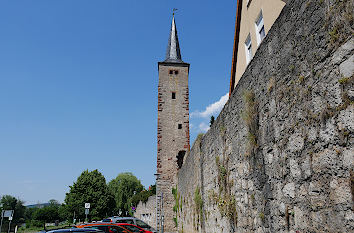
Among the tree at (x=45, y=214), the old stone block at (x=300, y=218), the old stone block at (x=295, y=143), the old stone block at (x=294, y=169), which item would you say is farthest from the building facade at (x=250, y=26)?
the tree at (x=45, y=214)

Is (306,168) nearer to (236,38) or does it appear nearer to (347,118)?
(347,118)

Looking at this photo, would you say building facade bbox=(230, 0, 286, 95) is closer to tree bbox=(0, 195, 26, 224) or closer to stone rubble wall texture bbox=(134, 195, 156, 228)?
stone rubble wall texture bbox=(134, 195, 156, 228)

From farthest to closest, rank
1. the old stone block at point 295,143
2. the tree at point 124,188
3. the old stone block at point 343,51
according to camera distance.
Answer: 1. the tree at point 124,188
2. the old stone block at point 295,143
3. the old stone block at point 343,51

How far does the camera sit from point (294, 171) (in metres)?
3.53

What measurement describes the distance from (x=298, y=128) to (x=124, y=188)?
202 feet

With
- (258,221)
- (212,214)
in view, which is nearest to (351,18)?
(258,221)

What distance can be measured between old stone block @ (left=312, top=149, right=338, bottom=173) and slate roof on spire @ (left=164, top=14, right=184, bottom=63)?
87.7 feet

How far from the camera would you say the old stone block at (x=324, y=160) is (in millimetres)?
2845

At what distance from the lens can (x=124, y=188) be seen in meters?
61.5

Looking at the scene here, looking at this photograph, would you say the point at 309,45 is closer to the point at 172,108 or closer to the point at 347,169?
the point at 347,169

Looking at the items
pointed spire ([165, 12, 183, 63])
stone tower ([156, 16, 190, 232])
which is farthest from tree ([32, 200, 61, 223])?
pointed spire ([165, 12, 183, 63])

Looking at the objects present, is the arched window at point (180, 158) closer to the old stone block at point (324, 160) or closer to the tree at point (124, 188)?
the old stone block at point (324, 160)

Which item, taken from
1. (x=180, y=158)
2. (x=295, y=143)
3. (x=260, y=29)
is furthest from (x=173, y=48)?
(x=295, y=143)

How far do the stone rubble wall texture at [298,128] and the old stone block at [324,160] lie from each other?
10mm
